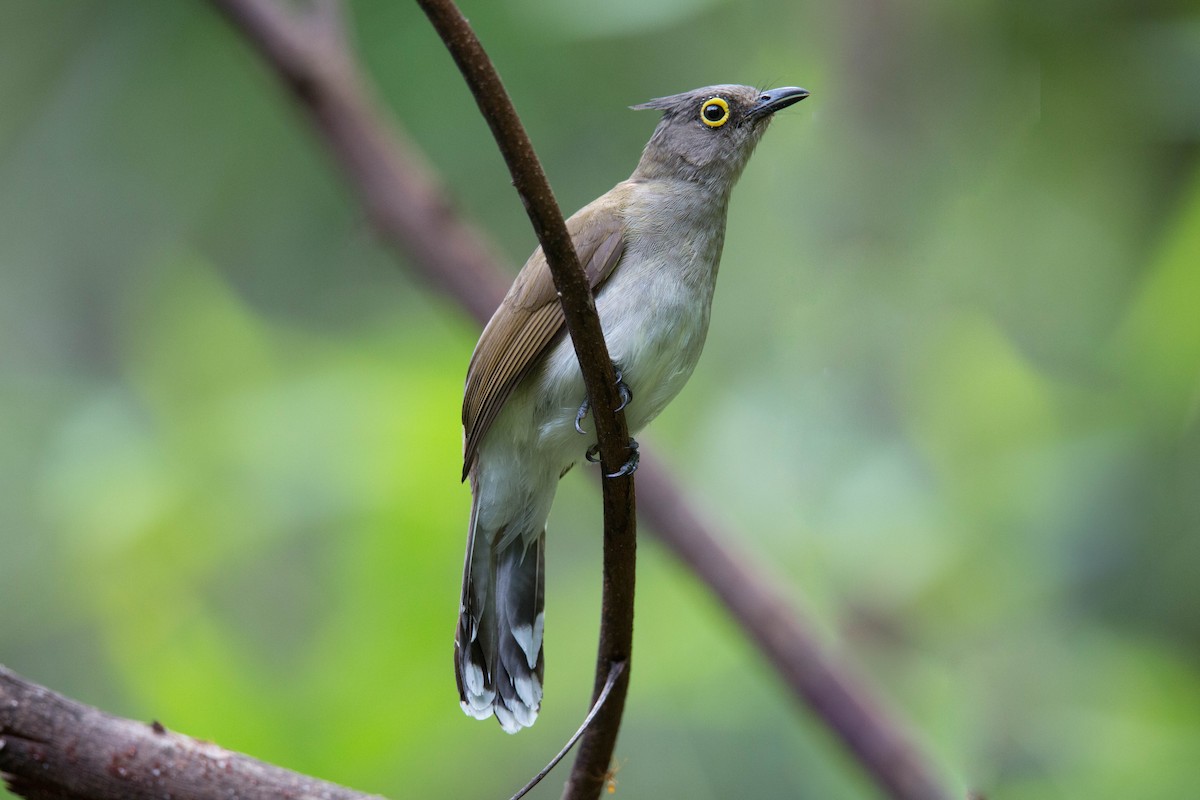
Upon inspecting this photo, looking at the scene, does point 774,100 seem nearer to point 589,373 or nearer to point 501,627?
point 589,373

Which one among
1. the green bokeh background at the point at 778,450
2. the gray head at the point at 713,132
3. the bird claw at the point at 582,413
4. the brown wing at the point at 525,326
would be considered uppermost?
the gray head at the point at 713,132

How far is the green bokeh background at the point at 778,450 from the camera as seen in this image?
4164mm

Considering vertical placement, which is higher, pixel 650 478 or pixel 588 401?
pixel 588 401

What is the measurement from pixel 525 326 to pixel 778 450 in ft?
7.23

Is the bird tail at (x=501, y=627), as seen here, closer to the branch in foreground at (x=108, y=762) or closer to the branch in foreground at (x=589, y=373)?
the branch in foreground at (x=589, y=373)

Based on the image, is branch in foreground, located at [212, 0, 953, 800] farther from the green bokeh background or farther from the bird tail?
the bird tail

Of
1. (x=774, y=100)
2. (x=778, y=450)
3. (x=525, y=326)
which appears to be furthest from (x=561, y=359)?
(x=778, y=450)

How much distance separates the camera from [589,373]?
6.61 ft

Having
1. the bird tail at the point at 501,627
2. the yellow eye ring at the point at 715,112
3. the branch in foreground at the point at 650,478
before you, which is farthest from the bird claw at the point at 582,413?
the branch in foreground at the point at 650,478

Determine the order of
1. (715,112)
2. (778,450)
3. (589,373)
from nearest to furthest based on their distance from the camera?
(589,373) < (715,112) < (778,450)

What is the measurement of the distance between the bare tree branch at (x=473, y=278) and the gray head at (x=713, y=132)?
1.23 m

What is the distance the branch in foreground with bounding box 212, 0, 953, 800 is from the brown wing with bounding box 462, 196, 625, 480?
1357 mm

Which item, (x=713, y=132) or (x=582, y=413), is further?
(x=713, y=132)

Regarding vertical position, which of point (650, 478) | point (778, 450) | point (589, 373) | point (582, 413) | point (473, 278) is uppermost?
point (589, 373)
